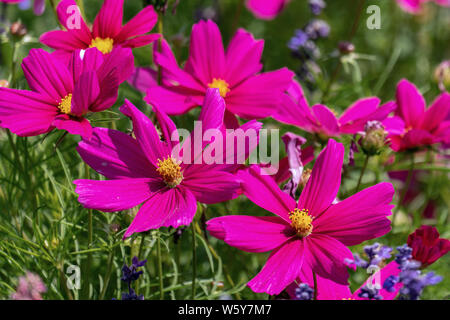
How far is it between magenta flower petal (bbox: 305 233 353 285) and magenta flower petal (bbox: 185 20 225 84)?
23cm

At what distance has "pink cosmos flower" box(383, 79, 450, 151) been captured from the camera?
646mm

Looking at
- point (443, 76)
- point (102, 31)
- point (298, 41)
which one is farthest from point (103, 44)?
point (443, 76)

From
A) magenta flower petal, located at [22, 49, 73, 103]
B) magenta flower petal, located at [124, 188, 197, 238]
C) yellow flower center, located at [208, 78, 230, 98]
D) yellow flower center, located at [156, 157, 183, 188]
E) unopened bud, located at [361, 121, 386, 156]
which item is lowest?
magenta flower petal, located at [124, 188, 197, 238]

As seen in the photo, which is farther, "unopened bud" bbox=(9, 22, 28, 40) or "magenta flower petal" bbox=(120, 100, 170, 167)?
"unopened bud" bbox=(9, 22, 28, 40)

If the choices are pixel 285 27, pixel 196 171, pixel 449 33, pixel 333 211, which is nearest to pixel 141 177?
pixel 196 171

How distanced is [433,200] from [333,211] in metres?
0.61

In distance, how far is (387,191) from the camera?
483mm

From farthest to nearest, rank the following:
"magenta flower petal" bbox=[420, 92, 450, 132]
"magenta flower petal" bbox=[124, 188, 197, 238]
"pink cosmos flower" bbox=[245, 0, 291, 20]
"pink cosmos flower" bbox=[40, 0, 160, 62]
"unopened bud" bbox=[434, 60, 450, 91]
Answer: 1. "pink cosmos flower" bbox=[245, 0, 291, 20]
2. "unopened bud" bbox=[434, 60, 450, 91]
3. "magenta flower petal" bbox=[420, 92, 450, 132]
4. "pink cosmos flower" bbox=[40, 0, 160, 62]
5. "magenta flower petal" bbox=[124, 188, 197, 238]

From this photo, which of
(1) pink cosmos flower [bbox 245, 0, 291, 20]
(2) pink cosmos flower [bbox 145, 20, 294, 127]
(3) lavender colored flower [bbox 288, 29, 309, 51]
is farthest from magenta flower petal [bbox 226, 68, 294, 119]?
(1) pink cosmos flower [bbox 245, 0, 291, 20]

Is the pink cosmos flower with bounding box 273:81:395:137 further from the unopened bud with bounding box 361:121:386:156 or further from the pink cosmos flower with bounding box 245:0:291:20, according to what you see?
the pink cosmos flower with bounding box 245:0:291:20

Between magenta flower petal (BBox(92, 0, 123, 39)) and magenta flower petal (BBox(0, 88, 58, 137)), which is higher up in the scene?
magenta flower petal (BBox(92, 0, 123, 39))

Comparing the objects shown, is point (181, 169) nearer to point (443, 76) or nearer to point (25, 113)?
point (25, 113)
